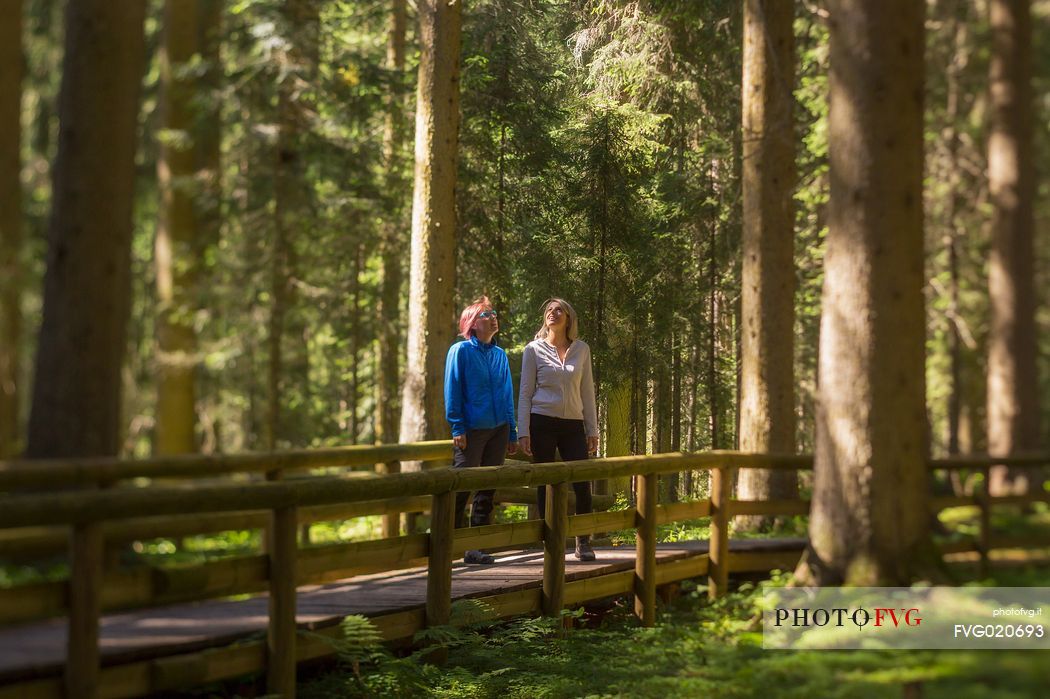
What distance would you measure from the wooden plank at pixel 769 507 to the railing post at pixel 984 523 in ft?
10.8

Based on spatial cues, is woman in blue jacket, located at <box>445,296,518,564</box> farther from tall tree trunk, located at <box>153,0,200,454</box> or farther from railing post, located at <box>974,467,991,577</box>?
tall tree trunk, located at <box>153,0,200,454</box>

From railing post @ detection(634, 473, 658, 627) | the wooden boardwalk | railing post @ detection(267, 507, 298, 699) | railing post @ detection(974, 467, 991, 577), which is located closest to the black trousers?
railing post @ detection(634, 473, 658, 627)

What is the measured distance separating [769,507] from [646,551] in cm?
115

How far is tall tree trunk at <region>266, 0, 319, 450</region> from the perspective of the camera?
17.5 meters

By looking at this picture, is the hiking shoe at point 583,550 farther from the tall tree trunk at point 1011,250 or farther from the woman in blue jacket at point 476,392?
the tall tree trunk at point 1011,250

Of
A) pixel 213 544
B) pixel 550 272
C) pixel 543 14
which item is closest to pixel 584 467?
pixel 550 272

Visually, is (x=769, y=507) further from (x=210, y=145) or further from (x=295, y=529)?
(x=210, y=145)

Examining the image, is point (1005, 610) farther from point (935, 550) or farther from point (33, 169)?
point (33, 169)

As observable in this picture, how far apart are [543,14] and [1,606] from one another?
12070 mm

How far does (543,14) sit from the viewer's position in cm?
1494

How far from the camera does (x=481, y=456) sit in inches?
362

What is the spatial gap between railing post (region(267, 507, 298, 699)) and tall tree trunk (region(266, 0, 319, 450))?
12056mm

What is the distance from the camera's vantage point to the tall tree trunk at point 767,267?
1120 centimetres

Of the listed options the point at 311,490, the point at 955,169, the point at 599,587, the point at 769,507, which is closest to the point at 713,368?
the point at 769,507
